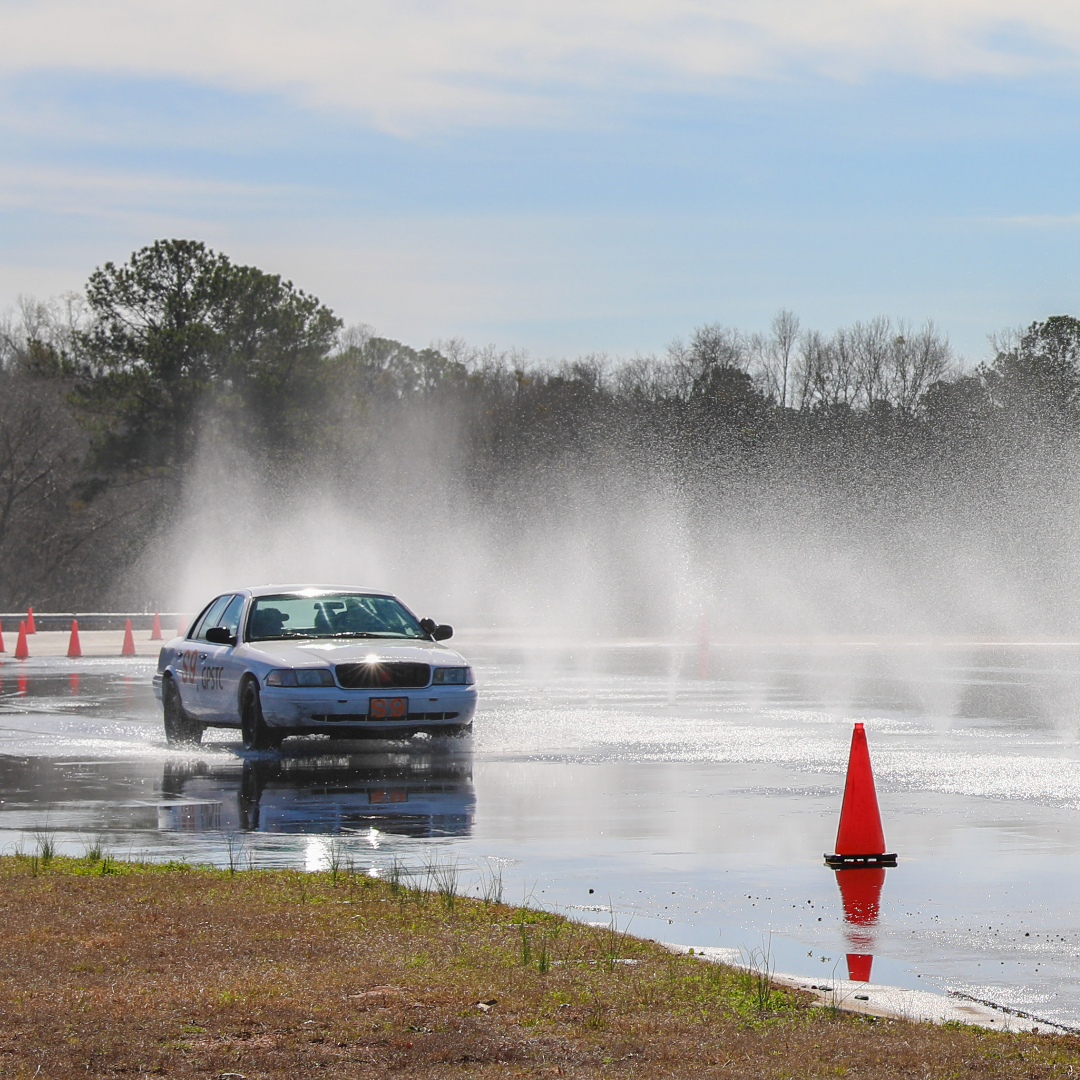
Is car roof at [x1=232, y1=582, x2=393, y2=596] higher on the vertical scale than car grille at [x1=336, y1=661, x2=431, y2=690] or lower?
higher

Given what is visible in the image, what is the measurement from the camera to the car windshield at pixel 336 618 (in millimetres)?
16594

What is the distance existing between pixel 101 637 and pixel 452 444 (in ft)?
124

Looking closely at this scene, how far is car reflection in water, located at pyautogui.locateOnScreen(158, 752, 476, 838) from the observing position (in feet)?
37.8

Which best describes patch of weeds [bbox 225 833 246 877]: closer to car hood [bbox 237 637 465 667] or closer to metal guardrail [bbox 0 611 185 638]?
car hood [bbox 237 637 465 667]

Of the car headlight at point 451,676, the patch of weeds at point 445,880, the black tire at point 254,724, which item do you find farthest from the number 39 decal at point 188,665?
the patch of weeds at point 445,880

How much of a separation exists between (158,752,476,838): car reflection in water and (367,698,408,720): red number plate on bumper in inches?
15.9

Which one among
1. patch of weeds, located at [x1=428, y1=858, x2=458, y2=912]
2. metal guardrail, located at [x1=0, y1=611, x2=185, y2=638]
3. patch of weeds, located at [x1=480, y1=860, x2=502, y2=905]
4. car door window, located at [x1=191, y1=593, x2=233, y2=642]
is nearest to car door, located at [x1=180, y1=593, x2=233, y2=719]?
car door window, located at [x1=191, y1=593, x2=233, y2=642]

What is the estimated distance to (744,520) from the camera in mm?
62812

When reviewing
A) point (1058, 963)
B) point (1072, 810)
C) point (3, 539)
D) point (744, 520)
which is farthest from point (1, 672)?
point (3, 539)

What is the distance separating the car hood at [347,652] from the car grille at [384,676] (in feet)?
0.18

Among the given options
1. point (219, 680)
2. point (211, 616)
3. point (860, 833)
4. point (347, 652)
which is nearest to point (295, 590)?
point (219, 680)

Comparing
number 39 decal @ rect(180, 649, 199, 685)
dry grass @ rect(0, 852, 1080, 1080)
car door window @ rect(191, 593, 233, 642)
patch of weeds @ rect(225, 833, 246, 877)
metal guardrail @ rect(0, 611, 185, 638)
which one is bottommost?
metal guardrail @ rect(0, 611, 185, 638)

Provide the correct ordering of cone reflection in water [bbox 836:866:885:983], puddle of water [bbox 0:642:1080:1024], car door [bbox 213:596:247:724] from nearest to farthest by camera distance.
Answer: cone reflection in water [bbox 836:866:885:983] → puddle of water [bbox 0:642:1080:1024] → car door [bbox 213:596:247:724]

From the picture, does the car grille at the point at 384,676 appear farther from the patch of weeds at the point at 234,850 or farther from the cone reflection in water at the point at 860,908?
the cone reflection in water at the point at 860,908
